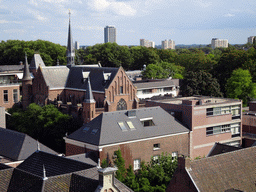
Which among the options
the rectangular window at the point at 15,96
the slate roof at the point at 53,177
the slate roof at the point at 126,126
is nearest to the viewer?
the slate roof at the point at 53,177

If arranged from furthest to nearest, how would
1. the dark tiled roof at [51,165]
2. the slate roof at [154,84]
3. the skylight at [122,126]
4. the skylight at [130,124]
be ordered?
the slate roof at [154,84] → the skylight at [130,124] → the skylight at [122,126] → the dark tiled roof at [51,165]

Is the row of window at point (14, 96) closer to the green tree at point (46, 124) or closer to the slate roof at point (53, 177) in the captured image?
the green tree at point (46, 124)

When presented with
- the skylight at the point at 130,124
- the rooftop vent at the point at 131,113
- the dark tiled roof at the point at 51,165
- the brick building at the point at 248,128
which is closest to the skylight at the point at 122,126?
the skylight at the point at 130,124

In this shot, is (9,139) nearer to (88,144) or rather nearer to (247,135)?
(88,144)

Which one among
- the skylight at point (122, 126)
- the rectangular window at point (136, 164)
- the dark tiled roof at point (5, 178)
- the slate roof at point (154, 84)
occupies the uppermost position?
the slate roof at point (154, 84)

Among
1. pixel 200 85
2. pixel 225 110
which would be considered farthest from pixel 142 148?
pixel 200 85

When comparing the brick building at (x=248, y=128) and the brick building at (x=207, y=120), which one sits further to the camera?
the brick building at (x=248, y=128)

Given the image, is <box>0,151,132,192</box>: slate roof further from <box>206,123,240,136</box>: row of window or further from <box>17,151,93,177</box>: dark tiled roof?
<box>206,123,240,136</box>: row of window

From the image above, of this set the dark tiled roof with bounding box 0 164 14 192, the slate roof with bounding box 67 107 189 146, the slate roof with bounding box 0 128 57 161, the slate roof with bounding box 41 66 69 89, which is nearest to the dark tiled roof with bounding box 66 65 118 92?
the slate roof with bounding box 41 66 69 89
